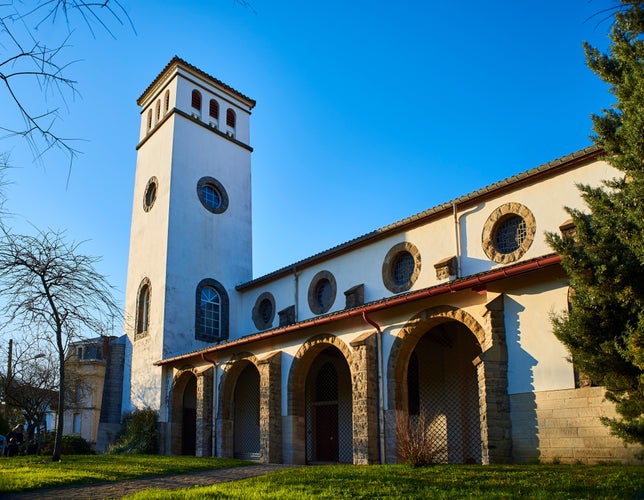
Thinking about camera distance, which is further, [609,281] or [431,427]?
[431,427]

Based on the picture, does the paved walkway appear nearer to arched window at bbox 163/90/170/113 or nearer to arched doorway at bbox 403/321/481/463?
arched doorway at bbox 403/321/481/463

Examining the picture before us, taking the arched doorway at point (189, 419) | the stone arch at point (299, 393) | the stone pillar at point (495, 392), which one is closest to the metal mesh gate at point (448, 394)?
the stone arch at point (299, 393)

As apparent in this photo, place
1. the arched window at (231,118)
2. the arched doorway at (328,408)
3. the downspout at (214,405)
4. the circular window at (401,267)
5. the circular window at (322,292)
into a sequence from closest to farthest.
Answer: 1. the circular window at (401,267)
2. the arched doorway at (328,408)
3. the downspout at (214,405)
4. the circular window at (322,292)
5. the arched window at (231,118)

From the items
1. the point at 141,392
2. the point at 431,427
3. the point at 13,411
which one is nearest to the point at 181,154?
the point at 141,392

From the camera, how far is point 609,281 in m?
8.27

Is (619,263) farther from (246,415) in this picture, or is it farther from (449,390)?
(246,415)

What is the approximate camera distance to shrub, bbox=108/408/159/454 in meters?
21.7

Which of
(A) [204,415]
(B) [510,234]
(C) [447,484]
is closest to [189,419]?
(A) [204,415]

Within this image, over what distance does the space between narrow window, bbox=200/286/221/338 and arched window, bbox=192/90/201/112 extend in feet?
27.2

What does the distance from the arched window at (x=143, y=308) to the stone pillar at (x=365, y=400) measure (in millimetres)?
12426

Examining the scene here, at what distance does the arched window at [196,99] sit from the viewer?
27188 millimetres

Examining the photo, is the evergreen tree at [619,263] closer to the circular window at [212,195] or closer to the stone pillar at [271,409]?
the stone pillar at [271,409]

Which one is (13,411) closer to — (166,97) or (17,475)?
(166,97)

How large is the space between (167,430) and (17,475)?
420 inches
